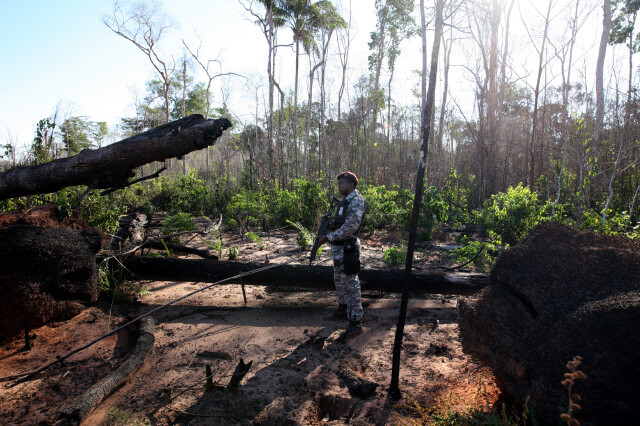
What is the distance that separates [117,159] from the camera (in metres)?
2.96

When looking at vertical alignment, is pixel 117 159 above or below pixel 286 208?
above

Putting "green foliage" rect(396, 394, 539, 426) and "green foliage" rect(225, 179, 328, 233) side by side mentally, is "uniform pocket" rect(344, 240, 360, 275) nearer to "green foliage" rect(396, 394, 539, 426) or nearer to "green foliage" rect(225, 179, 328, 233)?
"green foliage" rect(396, 394, 539, 426)

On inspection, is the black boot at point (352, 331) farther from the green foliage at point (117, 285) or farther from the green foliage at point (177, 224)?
the green foliage at point (177, 224)

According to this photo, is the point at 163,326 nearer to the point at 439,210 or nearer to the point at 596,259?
the point at 596,259

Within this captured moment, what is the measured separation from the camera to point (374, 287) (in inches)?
197

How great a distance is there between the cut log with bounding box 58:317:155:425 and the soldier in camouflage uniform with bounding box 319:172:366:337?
85.6 inches

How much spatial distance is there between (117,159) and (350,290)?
287 cm

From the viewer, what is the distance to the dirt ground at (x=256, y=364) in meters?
2.76

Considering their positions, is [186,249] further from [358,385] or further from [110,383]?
[358,385]

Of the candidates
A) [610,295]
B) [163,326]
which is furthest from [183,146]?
[610,295]

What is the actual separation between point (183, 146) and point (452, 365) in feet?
10.6

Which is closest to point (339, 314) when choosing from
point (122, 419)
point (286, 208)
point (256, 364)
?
point (256, 364)

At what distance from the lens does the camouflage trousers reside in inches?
168

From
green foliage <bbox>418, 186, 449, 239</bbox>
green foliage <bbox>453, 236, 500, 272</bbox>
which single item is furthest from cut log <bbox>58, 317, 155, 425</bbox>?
green foliage <bbox>418, 186, 449, 239</bbox>
